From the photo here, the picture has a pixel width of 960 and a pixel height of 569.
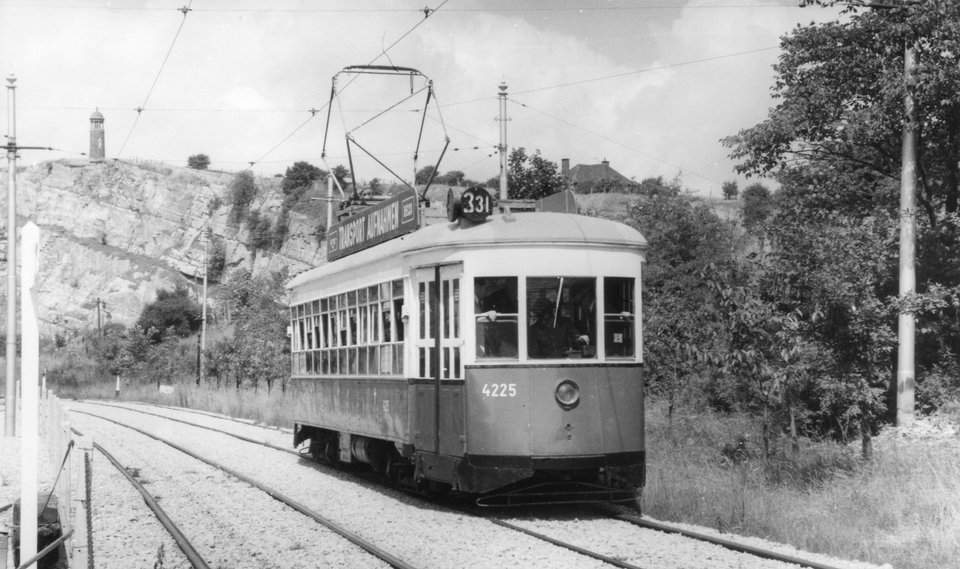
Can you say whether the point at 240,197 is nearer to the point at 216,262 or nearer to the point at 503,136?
the point at 216,262

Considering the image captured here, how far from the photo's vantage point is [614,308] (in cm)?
1122

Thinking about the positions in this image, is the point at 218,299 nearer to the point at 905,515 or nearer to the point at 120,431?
the point at 120,431

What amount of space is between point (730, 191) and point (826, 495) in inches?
3764

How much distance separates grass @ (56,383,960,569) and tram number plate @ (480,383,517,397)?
1.90m

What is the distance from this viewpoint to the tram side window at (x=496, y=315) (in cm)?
1088

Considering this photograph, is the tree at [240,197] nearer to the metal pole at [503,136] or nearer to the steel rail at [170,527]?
the metal pole at [503,136]

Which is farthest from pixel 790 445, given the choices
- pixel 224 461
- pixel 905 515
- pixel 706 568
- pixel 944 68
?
pixel 224 461

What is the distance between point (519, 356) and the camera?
35.5 ft

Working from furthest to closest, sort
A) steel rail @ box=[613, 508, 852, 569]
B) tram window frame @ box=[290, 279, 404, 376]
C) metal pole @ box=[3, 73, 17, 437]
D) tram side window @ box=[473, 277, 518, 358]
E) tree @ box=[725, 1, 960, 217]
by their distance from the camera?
metal pole @ box=[3, 73, 17, 437] < tree @ box=[725, 1, 960, 217] < tram window frame @ box=[290, 279, 404, 376] < tram side window @ box=[473, 277, 518, 358] < steel rail @ box=[613, 508, 852, 569]

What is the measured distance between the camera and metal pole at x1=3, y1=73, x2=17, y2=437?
22047mm

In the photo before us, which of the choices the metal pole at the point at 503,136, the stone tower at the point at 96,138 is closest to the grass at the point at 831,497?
the metal pole at the point at 503,136

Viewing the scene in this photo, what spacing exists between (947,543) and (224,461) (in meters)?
12.1

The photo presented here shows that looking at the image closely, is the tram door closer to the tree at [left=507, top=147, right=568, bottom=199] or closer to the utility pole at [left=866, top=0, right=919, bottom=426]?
the utility pole at [left=866, top=0, right=919, bottom=426]

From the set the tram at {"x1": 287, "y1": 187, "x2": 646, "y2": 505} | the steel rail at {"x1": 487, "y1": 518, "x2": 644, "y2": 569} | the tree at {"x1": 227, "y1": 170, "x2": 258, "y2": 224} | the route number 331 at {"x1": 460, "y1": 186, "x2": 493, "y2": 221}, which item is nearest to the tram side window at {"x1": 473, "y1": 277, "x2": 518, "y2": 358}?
the tram at {"x1": 287, "y1": 187, "x2": 646, "y2": 505}
